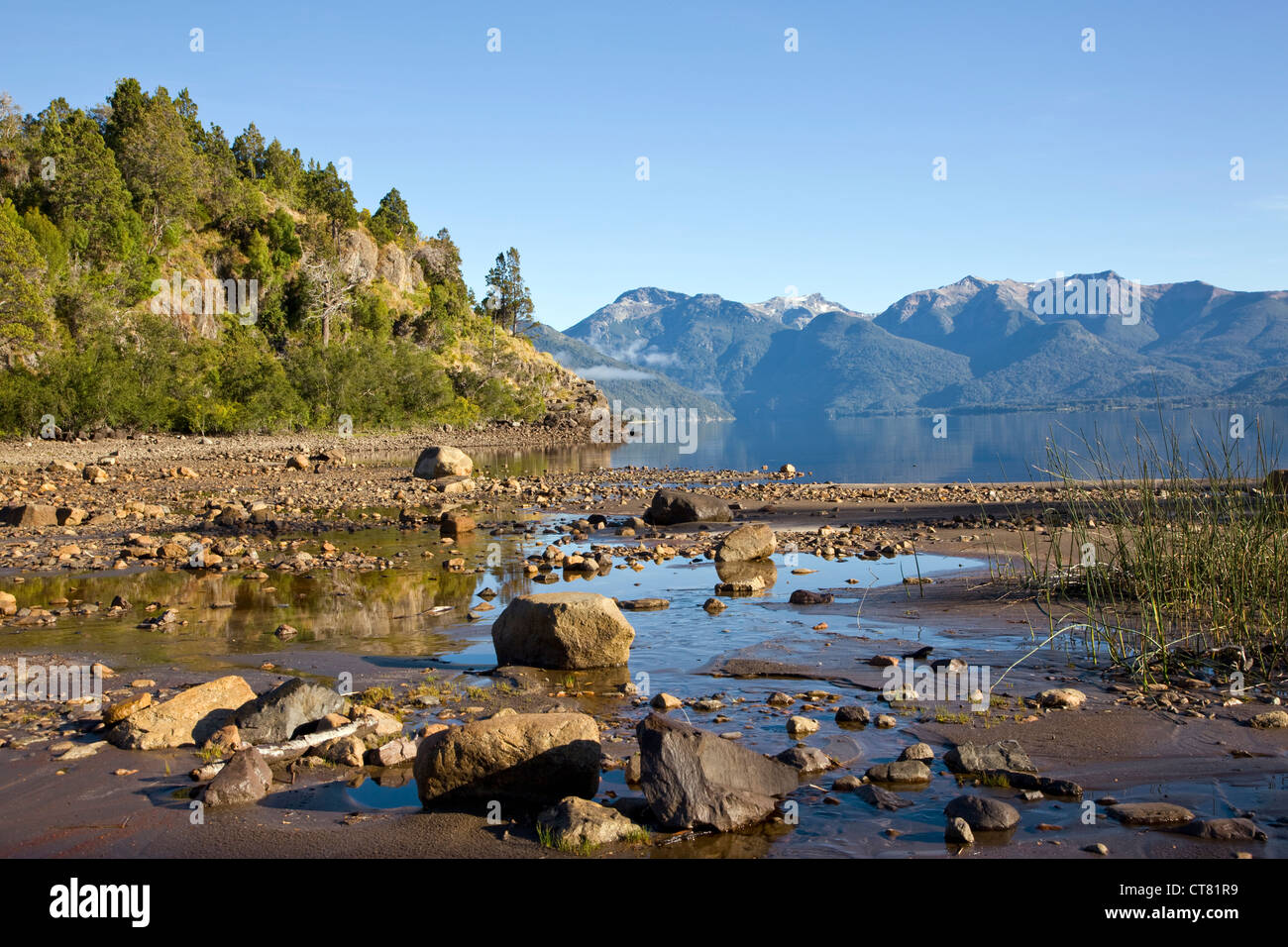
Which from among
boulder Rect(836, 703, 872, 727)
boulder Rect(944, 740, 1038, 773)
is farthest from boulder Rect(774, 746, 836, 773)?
boulder Rect(836, 703, 872, 727)

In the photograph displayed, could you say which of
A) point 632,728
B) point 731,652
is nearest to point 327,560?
point 731,652

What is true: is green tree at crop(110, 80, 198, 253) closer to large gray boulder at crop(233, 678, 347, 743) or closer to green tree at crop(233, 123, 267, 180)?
green tree at crop(233, 123, 267, 180)

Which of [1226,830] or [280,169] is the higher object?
[280,169]

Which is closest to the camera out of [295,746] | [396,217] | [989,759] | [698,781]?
[698,781]

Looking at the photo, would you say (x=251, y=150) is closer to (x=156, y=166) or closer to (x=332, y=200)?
(x=332, y=200)

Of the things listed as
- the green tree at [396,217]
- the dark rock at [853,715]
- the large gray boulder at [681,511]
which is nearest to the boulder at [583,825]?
the dark rock at [853,715]

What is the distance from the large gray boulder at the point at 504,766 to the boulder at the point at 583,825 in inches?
20.5

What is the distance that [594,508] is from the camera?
111 ft

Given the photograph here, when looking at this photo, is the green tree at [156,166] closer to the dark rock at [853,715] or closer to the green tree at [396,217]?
the green tree at [396,217]

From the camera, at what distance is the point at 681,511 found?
95.3 feet

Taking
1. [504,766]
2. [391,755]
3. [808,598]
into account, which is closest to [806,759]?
[504,766]

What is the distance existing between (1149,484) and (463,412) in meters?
86.3

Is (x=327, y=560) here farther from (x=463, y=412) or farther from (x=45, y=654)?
(x=463, y=412)

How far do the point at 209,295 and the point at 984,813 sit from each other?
99.2m
